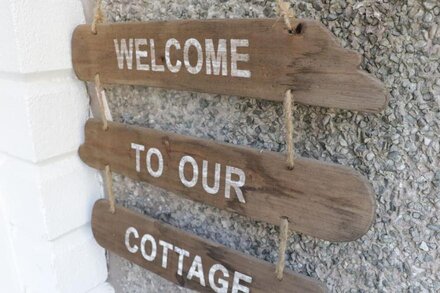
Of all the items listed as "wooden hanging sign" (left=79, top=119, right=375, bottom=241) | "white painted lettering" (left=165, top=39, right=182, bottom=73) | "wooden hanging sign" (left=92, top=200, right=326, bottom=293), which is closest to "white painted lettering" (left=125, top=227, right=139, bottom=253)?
"wooden hanging sign" (left=92, top=200, right=326, bottom=293)

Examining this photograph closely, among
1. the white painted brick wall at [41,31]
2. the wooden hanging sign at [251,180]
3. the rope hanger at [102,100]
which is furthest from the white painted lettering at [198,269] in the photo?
the white painted brick wall at [41,31]

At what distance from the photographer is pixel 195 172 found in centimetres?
62

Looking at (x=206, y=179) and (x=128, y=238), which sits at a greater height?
(x=206, y=179)

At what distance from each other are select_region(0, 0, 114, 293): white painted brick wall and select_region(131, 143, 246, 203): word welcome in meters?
0.19

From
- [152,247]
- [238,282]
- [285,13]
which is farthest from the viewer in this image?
[152,247]

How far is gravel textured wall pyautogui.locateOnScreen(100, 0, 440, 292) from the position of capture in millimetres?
459

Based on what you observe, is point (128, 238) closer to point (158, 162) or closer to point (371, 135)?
point (158, 162)

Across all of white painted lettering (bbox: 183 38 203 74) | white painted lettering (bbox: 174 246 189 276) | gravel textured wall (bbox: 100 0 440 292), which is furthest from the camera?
white painted lettering (bbox: 174 246 189 276)

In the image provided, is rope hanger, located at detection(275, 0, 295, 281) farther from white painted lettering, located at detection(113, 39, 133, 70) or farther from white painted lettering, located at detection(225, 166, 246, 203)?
white painted lettering, located at detection(113, 39, 133, 70)

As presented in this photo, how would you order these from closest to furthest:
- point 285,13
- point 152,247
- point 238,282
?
point 285,13
point 238,282
point 152,247

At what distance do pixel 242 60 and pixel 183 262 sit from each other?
349 mm

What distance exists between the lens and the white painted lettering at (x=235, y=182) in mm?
570

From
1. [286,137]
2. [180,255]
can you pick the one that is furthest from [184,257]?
[286,137]

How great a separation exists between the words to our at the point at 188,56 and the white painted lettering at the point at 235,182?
5.2 inches
